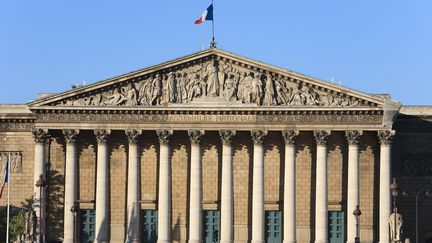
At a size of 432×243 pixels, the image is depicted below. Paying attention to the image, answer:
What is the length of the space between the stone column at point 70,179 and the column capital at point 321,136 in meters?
15.0

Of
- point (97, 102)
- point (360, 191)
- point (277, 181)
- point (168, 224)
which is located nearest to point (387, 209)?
point (360, 191)

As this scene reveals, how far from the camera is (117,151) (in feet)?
244

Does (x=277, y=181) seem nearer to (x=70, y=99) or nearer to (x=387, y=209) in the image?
(x=387, y=209)

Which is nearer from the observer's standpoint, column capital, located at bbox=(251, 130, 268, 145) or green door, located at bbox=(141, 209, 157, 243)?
column capital, located at bbox=(251, 130, 268, 145)

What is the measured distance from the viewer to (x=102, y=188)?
73.1 m

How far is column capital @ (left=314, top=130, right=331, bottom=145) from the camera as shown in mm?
72312

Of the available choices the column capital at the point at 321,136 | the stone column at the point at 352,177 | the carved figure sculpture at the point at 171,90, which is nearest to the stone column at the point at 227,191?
the carved figure sculpture at the point at 171,90

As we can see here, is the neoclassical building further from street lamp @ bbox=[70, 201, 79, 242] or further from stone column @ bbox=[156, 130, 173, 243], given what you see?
street lamp @ bbox=[70, 201, 79, 242]

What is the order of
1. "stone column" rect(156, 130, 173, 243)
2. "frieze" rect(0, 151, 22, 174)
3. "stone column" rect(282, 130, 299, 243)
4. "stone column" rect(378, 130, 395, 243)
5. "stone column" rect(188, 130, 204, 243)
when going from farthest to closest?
"frieze" rect(0, 151, 22, 174) < "stone column" rect(156, 130, 173, 243) < "stone column" rect(188, 130, 204, 243) < "stone column" rect(282, 130, 299, 243) < "stone column" rect(378, 130, 395, 243)

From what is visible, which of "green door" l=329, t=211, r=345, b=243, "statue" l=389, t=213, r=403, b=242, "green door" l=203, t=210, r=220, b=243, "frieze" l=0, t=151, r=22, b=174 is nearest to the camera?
"statue" l=389, t=213, r=403, b=242

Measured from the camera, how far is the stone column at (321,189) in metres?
72.3

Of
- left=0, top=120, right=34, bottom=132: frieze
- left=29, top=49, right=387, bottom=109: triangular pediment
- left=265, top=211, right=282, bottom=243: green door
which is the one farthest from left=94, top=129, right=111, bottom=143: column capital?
left=265, top=211, right=282, bottom=243: green door

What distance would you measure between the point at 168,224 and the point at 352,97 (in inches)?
551

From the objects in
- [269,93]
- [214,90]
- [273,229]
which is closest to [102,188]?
[214,90]
